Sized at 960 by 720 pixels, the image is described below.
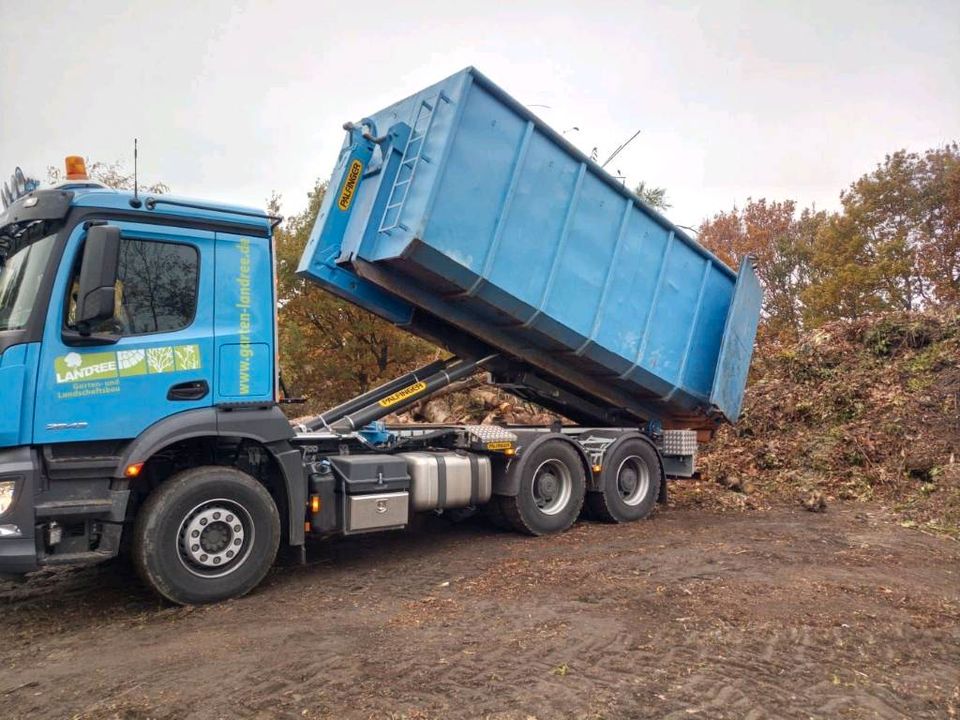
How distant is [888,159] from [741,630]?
26.8 m

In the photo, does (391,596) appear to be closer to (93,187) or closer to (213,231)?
(213,231)

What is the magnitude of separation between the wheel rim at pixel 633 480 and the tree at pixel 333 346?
296 inches

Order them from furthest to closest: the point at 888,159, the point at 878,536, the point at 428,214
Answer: the point at 888,159 < the point at 878,536 < the point at 428,214

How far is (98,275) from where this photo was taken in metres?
4.68

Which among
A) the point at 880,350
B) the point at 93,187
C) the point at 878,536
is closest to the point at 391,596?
the point at 93,187

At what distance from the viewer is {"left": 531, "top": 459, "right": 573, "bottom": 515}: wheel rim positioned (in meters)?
7.68

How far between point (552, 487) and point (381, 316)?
2444mm

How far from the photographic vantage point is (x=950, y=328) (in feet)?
38.4

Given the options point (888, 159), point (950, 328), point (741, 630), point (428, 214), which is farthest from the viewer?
point (888, 159)

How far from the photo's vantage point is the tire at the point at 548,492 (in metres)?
7.41

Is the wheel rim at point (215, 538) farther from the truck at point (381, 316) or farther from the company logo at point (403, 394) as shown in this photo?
the company logo at point (403, 394)

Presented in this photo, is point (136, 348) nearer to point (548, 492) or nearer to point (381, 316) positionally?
point (381, 316)

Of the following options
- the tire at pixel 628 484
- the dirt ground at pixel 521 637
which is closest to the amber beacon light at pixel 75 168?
the dirt ground at pixel 521 637

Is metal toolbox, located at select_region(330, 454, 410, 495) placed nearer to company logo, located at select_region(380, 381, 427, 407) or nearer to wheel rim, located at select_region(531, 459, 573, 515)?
company logo, located at select_region(380, 381, 427, 407)
